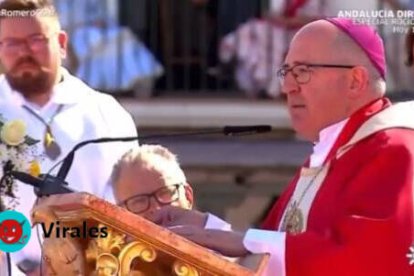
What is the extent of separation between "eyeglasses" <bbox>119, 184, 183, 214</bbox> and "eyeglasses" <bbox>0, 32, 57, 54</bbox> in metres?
0.50

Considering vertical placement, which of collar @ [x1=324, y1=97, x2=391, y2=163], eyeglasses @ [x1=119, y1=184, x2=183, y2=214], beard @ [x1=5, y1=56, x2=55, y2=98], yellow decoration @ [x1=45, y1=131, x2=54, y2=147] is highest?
collar @ [x1=324, y1=97, x2=391, y2=163]

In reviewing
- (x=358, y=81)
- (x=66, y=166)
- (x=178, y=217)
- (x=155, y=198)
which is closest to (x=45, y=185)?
(x=178, y=217)

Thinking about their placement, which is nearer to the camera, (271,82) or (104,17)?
(271,82)

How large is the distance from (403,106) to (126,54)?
2.84m

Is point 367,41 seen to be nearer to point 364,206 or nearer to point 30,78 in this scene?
point 364,206

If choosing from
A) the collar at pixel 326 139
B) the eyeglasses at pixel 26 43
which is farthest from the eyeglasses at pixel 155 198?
the eyeglasses at pixel 26 43

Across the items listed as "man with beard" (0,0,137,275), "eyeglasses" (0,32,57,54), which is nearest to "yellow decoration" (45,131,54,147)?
"man with beard" (0,0,137,275)

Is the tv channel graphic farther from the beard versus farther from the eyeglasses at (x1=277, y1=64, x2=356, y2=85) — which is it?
the eyeglasses at (x1=277, y1=64, x2=356, y2=85)

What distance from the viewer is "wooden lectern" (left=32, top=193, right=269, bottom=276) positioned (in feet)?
8.79

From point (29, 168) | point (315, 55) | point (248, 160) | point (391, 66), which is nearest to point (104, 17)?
point (248, 160)

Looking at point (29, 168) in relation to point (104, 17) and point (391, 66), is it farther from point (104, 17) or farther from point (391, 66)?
point (104, 17)

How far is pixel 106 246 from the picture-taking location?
271cm

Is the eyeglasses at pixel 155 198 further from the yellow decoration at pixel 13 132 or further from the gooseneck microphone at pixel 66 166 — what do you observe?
the yellow decoration at pixel 13 132

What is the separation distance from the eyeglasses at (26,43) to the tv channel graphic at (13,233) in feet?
1.64
